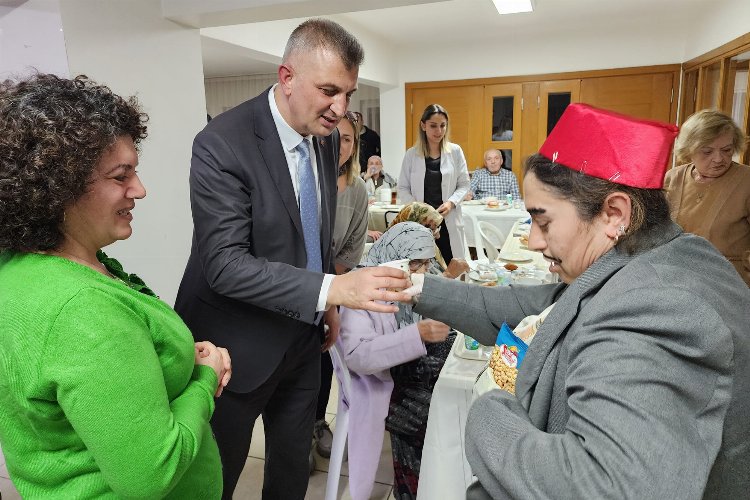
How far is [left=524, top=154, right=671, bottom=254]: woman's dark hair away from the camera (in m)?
0.87

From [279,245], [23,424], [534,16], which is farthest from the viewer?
[534,16]

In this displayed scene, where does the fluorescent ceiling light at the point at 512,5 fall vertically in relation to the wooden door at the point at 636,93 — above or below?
above

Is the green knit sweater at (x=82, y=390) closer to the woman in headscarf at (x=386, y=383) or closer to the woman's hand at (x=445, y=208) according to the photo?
the woman in headscarf at (x=386, y=383)

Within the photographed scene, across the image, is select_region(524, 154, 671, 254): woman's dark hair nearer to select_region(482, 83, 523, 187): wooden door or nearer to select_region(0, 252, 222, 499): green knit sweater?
select_region(0, 252, 222, 499): green knit sweater

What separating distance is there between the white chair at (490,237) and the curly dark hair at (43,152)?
13.1 feet

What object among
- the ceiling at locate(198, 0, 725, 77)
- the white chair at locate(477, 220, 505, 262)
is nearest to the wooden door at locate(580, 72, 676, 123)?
the ceiling at locate(198, 0, 725, 77)

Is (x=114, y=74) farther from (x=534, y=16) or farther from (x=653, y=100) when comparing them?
(x=653, y=100)

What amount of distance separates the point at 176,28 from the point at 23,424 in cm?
243

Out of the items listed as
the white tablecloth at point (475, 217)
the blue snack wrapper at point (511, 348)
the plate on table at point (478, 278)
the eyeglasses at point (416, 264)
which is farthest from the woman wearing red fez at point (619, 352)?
the white tablecloth at point (475, 217)

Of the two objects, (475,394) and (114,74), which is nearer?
(475,394)

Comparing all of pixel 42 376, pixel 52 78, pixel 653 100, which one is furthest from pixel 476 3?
pixel 42 376

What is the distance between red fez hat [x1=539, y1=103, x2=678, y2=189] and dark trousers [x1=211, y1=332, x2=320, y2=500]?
104 cm

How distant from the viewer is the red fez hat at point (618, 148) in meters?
0.87

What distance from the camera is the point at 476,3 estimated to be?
490 centimetres
